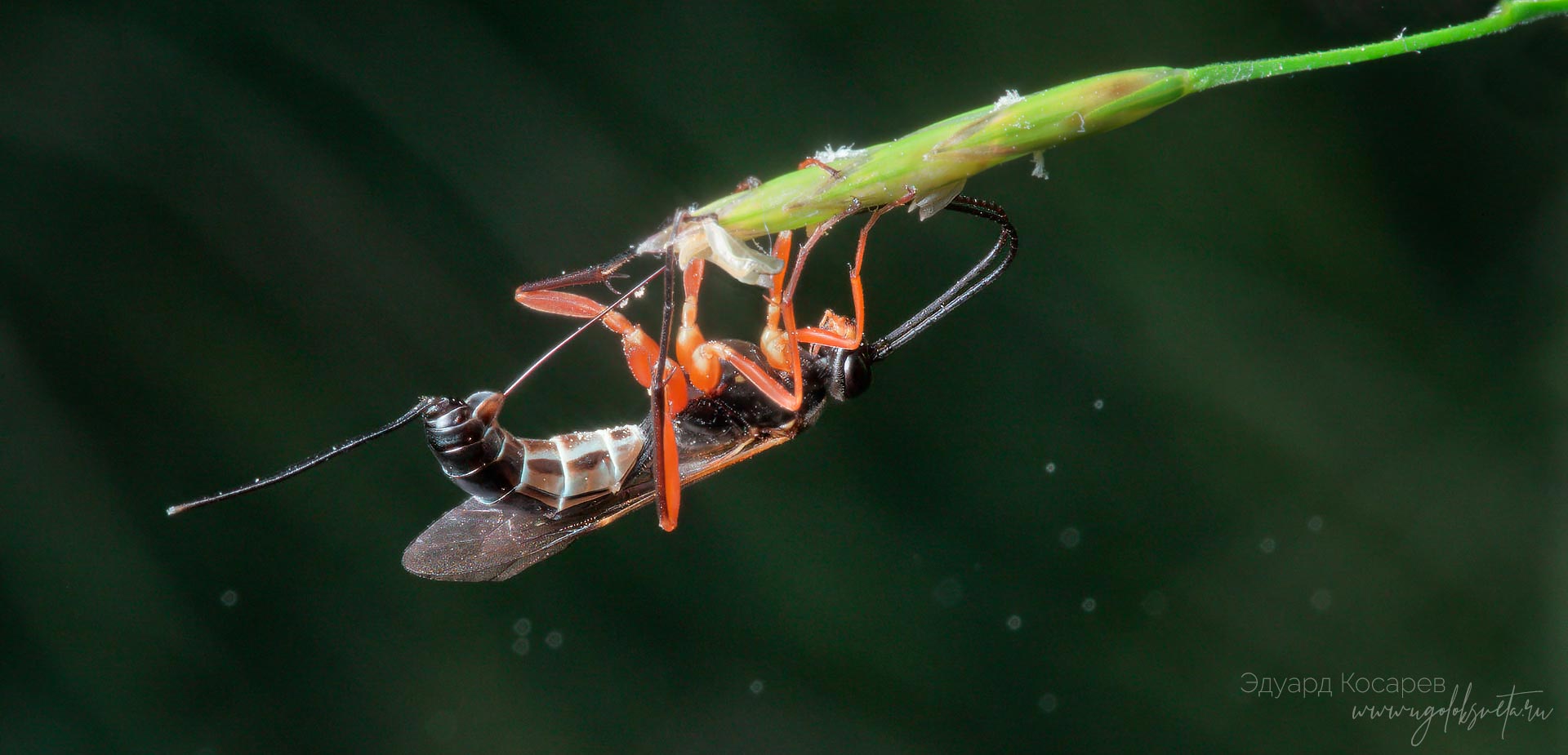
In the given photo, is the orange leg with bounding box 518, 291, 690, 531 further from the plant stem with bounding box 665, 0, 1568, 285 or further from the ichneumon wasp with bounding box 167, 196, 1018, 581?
the plant stem with bounding box 665, 0, 1568, 285

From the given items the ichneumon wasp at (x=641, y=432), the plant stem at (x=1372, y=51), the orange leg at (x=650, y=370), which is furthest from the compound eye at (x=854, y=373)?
the plant stem at (x=1372, y=51)

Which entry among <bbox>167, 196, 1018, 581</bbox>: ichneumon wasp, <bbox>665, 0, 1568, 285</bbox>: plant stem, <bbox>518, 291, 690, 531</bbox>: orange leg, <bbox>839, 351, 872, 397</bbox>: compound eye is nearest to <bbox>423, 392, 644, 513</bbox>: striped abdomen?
<bbox>167, 196, 1018, 581</bbox>: ichneumon wasp

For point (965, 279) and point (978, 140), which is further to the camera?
point (965, 279)

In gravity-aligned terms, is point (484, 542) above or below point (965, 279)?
below

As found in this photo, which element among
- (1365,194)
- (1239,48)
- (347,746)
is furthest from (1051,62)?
(347,746)

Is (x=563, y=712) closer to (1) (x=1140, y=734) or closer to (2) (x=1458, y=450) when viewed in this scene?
(1) (x=1140, y=734)

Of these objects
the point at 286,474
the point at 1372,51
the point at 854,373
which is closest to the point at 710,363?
the point at 854,373

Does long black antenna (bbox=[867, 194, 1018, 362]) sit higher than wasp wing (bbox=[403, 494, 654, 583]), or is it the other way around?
long black antenna (bbox=[867, 194, 1018, 362])

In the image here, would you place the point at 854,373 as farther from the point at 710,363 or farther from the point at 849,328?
the point at 710,363
